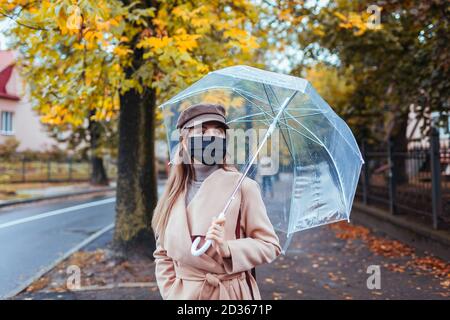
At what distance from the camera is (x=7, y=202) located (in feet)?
56.9

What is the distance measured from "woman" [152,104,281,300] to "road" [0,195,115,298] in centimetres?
491

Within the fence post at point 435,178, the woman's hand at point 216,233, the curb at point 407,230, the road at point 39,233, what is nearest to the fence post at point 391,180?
the curb at point 407,230

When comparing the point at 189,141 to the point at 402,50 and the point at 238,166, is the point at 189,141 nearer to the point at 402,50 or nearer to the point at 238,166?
the point at 238,166

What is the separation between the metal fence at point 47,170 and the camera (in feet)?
81.4

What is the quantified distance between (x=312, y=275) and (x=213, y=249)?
5415 mm

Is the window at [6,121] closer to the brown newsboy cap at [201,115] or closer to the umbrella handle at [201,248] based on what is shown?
the brown newsboy cap at [201,115]

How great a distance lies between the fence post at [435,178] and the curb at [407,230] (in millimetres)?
310

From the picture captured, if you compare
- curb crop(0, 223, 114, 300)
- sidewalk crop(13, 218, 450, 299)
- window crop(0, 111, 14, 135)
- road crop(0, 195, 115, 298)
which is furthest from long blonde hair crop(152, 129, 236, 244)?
window crop(0, 111, 14, 135)

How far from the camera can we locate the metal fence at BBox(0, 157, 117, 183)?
24.8 m

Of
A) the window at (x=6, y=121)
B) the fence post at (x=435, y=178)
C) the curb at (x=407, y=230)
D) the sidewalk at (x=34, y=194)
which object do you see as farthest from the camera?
the sidewalk at (x=34, y=194)

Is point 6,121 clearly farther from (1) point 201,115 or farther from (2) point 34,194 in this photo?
(1) point 201,115

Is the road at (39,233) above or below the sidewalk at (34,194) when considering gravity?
below

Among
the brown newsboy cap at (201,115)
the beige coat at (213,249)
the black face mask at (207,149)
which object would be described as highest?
the brown newsboy cap at (201,115)
